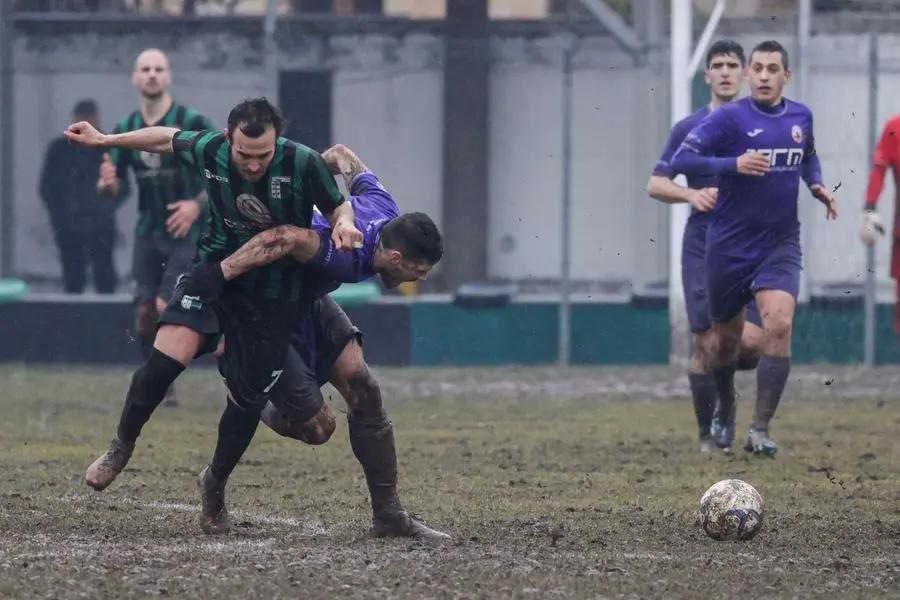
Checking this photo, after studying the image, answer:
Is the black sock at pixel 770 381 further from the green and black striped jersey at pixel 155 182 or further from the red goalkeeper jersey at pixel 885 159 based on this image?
the green and black striped jersey at pixel 155 182

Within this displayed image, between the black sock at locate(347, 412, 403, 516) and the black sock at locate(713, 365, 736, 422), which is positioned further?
the black sock at locate(713, 365, 736, 422)

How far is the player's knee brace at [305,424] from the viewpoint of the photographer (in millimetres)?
7582

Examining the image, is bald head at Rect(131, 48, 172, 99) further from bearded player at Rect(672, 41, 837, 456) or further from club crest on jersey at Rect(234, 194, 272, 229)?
club crest on jersey at Rect(234, 194, 272, 229)

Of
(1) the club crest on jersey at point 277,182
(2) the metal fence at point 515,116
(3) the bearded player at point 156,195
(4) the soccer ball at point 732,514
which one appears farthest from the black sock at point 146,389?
(2) the metal fence at point 515,116

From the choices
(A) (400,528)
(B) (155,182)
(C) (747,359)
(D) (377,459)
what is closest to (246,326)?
(D) (377,459)

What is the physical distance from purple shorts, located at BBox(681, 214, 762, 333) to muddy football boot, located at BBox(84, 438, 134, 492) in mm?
4457

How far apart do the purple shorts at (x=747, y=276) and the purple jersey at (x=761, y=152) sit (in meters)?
0.05

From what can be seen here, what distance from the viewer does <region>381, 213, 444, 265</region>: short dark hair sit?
685 cm

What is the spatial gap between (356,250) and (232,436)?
100 cm

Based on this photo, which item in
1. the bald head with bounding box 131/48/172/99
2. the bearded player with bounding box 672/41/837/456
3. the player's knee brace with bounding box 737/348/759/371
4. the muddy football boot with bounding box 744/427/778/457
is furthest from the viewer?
the bald head with bounding box 131/48/172/99

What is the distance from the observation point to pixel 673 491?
29.3ft

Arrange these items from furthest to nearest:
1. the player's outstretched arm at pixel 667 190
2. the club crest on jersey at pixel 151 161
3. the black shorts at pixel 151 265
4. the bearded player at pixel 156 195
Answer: the black shorts at pixel 151 265 < the club crest on jersey at pixel 151 161 < the bearded player at pixel 156 195 < the player's outstretched arm at pixel 667 190

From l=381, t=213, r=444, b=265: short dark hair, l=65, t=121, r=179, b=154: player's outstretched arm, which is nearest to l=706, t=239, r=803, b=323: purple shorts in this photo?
l=381, t=213, r=444, b=265: short dark hair

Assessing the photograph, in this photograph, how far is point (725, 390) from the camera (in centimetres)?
1075
